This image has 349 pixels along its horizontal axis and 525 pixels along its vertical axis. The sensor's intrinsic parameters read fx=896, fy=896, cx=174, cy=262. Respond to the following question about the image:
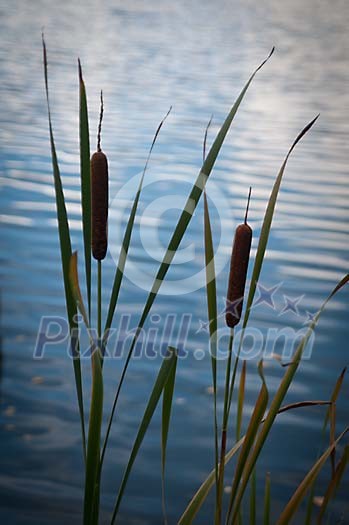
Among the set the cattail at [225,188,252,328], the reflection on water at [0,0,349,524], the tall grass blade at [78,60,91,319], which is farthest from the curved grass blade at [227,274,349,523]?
the reflection on water at [0,0,349,524]

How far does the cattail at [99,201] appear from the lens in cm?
99

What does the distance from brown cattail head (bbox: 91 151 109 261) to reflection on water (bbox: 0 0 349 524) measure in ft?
4.04

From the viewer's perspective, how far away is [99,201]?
1.00 metres

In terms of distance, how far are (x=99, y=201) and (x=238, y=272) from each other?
0.57 feet

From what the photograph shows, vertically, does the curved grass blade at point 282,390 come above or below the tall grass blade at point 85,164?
below

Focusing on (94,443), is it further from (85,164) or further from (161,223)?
(161,223)

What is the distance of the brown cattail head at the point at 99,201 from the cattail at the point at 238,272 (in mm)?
149

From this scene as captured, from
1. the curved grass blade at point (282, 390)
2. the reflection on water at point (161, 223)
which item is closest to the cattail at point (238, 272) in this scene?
the curved grass blade at point (282, 390)

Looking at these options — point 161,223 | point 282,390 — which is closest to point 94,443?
point 282,390

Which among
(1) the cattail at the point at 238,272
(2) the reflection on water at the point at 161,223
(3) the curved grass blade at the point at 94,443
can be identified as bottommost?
(3) the curved grass blade at the point at 94,443

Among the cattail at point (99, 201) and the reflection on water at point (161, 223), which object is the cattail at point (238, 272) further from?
the reflection on water at point (161, 223)

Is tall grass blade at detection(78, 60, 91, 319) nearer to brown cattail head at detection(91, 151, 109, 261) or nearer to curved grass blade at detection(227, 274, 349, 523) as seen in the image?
brown cattail head at detection(91, 151, 109, 261)

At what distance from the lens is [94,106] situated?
24.1 ft

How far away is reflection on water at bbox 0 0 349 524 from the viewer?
235 centimetres
